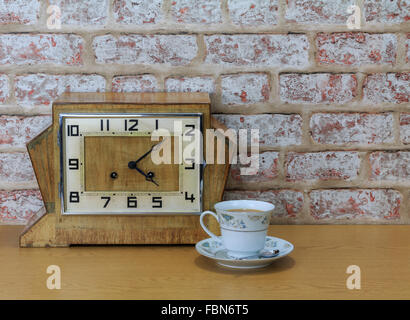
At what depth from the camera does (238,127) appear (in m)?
1.46

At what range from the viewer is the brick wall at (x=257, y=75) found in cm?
143

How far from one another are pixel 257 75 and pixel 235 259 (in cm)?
58

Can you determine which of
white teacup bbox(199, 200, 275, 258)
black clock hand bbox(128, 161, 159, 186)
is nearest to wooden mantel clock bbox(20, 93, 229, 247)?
black clock hand bbox(128, 161, 159, 186)

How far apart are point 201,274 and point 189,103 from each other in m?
0.41

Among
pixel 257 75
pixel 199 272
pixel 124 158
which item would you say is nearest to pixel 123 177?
pixel 124 158

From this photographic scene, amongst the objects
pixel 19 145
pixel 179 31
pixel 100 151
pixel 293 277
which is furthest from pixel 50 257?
pixel 179 31

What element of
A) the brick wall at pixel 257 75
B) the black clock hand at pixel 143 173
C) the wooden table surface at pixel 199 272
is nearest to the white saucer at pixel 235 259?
the wooden table surface at pixel 199 272

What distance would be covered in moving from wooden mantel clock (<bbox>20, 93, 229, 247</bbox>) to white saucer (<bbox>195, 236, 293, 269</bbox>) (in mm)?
68

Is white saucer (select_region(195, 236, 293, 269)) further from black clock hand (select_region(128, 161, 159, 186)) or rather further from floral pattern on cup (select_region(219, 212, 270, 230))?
black clock hand (select_region(128, 161, 159, 186))

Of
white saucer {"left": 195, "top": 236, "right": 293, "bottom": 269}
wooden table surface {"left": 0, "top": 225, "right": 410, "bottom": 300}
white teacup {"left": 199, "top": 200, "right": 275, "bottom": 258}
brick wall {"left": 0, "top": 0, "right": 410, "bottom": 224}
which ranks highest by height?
brick wall {"left": 0, "top": 0, "right": 410, "bottom": 224}

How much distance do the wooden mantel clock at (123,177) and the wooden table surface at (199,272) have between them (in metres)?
0.04

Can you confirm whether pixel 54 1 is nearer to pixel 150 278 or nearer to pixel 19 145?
pixel 19 145

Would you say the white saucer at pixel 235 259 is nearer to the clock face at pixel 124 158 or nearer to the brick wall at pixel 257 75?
the clock face at pixel 124 158

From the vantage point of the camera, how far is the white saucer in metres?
1.08
